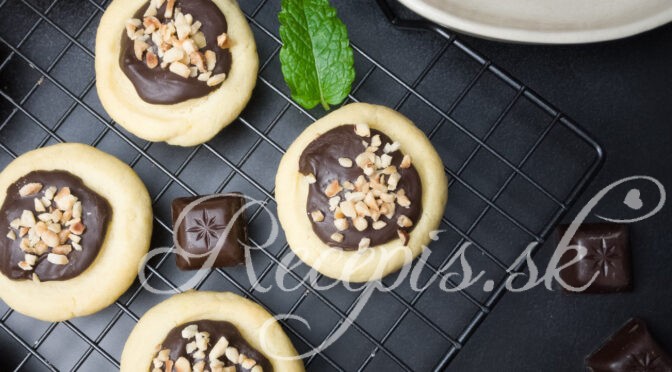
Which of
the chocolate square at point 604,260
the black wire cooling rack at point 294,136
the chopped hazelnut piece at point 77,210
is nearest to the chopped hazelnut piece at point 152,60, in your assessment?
the black wire cooling rack at point 294,136

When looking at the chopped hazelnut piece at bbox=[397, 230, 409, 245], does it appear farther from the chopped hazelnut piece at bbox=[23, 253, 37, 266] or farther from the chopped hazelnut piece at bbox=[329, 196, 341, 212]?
the chopped hazelnut piece at bbox=[23, 253, 37, 266]

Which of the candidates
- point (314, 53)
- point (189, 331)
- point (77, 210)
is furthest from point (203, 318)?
point (314, 53)

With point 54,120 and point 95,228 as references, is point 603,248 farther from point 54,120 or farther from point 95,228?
point 54,120

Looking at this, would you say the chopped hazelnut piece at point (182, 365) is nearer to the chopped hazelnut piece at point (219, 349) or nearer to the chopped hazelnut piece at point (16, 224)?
the chopped hazelnut piece at point (219, 349)

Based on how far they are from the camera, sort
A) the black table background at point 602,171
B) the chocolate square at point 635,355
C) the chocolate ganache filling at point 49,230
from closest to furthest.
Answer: the chocolate ganache filling at point 49,230, the chocolate square at point 635,355, the black table background at point 602,171

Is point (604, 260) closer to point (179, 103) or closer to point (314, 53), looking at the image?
point (314, 53)

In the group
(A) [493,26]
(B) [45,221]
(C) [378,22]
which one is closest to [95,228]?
(B) [45,221]

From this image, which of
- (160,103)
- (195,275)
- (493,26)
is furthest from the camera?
(195,275)
